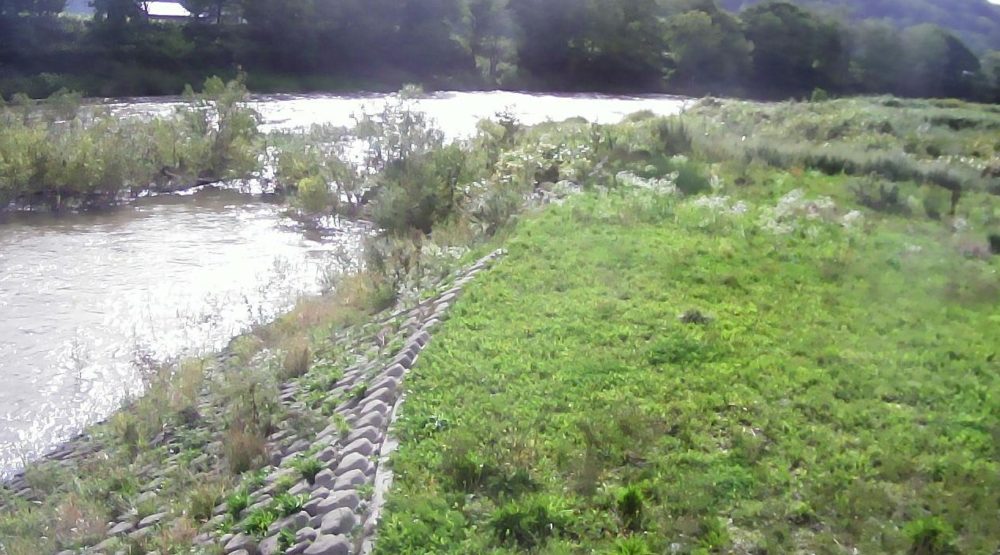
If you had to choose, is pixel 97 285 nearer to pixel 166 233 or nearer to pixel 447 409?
pixel 166 233

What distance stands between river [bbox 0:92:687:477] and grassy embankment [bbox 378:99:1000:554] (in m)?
5.66

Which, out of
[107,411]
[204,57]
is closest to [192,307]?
[107,411]

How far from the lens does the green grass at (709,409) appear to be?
18.4 feet

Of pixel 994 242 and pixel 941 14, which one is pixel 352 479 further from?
pixel 941 14

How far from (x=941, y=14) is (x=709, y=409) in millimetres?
54835

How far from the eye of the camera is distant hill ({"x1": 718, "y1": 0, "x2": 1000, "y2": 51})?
4969 cm

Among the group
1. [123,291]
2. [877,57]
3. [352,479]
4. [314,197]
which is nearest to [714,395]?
[352,479]

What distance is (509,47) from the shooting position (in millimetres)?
61156

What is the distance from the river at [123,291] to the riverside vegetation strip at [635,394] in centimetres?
173

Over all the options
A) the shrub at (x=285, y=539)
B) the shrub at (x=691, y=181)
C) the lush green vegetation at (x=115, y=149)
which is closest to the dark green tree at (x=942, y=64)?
the lush green vegetation at (x=115, y=149)

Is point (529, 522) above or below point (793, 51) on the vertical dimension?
below

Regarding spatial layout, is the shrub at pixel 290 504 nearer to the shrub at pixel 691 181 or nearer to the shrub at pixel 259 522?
the shrub at pixel 259 522

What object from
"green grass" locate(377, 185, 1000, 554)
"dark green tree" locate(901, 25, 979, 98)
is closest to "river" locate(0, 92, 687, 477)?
"green grass" locate(377, 185, 1000, 554)

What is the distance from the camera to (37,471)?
966 centimetres
